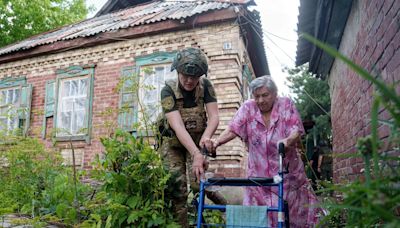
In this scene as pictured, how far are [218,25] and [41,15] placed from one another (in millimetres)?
11711

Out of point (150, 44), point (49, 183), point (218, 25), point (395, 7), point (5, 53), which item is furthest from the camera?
point (5, 53)

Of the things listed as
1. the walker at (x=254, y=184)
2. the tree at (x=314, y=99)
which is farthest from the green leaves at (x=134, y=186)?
the tree at (x=314, y=99)

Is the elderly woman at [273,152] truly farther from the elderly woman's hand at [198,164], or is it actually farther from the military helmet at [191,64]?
the military helmet at [191,64]

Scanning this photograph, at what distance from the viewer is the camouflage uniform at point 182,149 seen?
2.81 meters

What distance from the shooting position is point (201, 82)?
3.12 meters

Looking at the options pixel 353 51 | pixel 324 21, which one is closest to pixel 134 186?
pixel 353 51

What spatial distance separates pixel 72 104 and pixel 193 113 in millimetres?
6465

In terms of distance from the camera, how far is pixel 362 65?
11.0 feet

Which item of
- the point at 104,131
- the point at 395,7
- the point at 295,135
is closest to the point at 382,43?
the point at 395,7

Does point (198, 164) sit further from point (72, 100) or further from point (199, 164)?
point (72, 100)

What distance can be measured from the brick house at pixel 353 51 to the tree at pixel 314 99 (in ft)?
22.8

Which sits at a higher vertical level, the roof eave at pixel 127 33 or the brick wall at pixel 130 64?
the roof eave at pixel 127 33

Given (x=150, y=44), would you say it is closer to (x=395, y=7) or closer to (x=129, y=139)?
(x=129, y=139)

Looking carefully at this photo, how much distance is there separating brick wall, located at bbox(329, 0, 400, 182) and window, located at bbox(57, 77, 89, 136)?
5735 mm
